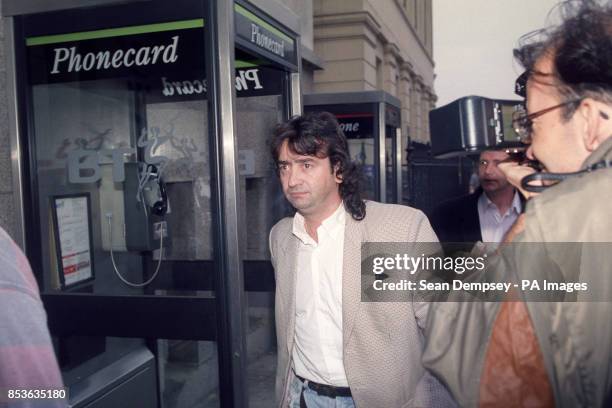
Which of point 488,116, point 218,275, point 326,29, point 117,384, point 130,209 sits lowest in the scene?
point 117,384

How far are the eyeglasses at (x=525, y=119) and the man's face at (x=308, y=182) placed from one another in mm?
806

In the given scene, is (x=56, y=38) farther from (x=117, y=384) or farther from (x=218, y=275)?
(x=117, y=384)

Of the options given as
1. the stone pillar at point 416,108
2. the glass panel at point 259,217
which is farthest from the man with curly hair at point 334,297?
the stone pillar at point 416,108

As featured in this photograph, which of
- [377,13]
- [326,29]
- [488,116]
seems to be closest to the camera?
[488,116]

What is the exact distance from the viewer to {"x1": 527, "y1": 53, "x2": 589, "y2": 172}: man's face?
98 centimetres

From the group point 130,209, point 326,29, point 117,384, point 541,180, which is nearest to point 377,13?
point 326,29

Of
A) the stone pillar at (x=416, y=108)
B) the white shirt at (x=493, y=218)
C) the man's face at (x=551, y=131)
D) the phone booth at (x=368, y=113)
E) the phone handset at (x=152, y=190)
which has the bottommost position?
the white shirt at (x=493, y=218)

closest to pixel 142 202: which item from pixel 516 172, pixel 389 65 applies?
pixel 516 172

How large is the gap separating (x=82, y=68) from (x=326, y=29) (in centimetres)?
756

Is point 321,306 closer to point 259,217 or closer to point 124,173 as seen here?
point 124,173

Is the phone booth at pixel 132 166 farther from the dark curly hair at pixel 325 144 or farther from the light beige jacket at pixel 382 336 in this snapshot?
the light beige jacket at pixel 382 336

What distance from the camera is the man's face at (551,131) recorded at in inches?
38.6

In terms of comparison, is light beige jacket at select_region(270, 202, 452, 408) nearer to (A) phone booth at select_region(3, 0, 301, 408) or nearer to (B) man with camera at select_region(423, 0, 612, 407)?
(A) phone booth at select_region(3, 0, 301, 408)

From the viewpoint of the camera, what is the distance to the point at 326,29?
942 centimetres
